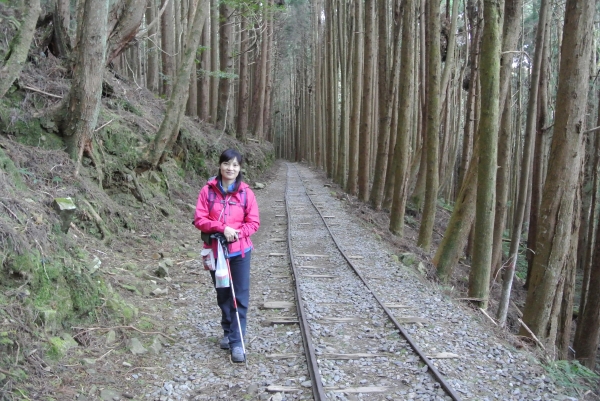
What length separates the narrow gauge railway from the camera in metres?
4.40

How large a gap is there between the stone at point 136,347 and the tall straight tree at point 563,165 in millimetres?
5454

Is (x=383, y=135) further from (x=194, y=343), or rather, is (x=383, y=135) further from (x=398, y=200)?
(x=194, y=343)

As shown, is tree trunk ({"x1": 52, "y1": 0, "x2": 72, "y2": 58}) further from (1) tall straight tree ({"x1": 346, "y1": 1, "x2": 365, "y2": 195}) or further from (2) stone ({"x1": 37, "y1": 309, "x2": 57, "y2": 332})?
(1) tall straight tree ({"x1": 346, "y1": 1, "x2": 365, "y2": 195})

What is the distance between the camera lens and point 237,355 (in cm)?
478

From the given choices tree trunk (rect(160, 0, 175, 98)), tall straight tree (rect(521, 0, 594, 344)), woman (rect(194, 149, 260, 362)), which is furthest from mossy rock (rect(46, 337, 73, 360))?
tree trunk (rect(160, 0, 175, 98))

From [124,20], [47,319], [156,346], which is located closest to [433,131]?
[124,20]

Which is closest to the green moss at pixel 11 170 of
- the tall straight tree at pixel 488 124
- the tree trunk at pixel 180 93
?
the tree trunk at pixel 180 93

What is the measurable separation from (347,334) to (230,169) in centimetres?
249

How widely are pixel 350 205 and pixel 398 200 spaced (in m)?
4.11

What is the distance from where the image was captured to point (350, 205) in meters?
16.8

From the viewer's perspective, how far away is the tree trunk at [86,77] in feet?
23.7

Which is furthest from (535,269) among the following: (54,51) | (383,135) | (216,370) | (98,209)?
(54,51)

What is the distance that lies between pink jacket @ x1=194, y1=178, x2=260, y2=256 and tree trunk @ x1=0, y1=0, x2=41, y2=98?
3.95 meters

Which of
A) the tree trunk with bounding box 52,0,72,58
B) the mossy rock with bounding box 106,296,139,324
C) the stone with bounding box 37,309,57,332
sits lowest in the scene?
the mossy rock with bounding box 106,296,139,324
